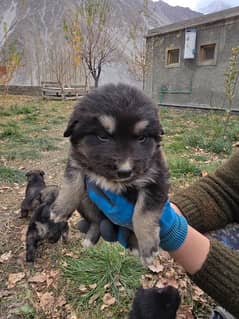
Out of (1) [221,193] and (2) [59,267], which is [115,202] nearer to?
(1) [221,193]

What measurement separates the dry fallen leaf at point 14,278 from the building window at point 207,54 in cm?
1410

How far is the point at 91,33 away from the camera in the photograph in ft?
62.1

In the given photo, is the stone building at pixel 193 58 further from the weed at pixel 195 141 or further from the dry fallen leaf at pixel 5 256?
the dry fallen leaf at pixel 5 256

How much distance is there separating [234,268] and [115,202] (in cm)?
77

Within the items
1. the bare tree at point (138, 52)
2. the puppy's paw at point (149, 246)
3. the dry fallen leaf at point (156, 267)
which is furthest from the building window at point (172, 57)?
the puppy's paw at point (149, 246)

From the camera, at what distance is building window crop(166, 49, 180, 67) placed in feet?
55.3

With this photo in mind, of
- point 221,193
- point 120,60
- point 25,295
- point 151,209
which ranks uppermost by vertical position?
point 120,60

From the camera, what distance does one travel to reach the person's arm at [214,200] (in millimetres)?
2312

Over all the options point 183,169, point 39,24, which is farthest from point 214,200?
point 39,24

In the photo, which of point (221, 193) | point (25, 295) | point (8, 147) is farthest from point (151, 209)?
point (8, 147)

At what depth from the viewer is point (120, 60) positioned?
25281 millimetres

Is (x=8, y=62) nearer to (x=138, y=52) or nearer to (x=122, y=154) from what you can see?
(x=138, y=52)

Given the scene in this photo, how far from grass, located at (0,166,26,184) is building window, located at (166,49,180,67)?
44.5ft

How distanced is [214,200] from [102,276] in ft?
4.44
